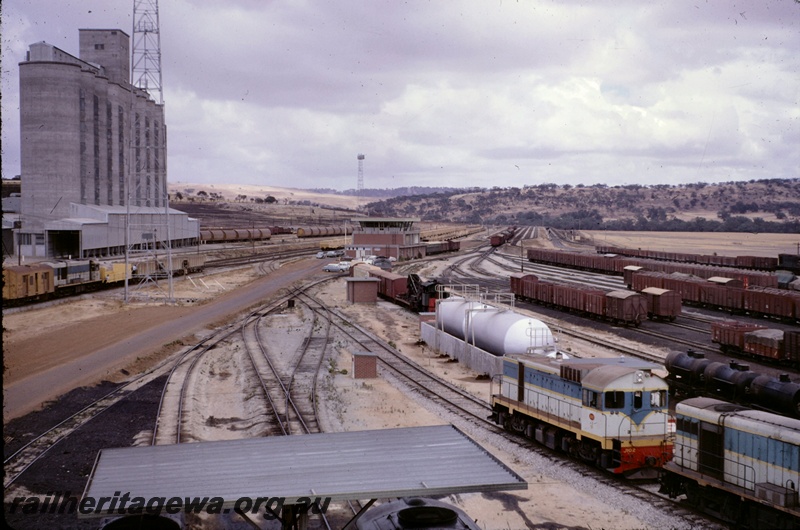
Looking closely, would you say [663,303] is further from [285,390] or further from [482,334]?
[285,390]

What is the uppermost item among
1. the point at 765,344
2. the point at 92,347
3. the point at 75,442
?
the point at 765,344

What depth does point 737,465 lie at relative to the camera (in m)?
16.0

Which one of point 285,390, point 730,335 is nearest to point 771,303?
point 730,335

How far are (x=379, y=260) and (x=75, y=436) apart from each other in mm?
62958

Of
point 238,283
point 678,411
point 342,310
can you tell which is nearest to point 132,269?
point 238,283

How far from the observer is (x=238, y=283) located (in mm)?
74625

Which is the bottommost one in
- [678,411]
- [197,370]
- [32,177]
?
[197,370]

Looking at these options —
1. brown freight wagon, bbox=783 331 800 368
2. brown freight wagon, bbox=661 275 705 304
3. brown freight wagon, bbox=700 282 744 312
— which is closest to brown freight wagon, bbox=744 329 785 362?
brown freight wagon, bbox=783 331 800 368

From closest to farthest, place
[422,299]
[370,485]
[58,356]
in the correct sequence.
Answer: [370,485]
[58,356]
[422,299]

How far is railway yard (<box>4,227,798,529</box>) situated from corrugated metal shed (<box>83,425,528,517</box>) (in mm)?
3561

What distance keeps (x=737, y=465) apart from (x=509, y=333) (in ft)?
50.4

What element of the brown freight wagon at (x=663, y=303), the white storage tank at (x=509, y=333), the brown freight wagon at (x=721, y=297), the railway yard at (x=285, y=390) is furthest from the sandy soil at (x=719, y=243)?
the white storage tank at (x=509, y=333)

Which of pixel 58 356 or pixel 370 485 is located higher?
pixel 370 485

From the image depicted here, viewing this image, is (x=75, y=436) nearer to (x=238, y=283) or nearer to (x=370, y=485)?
(x=370, y=485)
